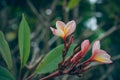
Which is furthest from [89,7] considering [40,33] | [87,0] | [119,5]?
[40,33]

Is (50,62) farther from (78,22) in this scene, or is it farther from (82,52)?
(78,22)

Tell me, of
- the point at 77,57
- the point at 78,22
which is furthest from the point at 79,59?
the point at 78,22

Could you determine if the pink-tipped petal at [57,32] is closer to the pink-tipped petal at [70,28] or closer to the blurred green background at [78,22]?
the pink-tipped petal at [70,28]

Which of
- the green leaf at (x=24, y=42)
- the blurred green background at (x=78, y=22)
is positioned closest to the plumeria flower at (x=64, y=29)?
the green leaf at (x=24, y=42)

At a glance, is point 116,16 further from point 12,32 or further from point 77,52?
point 77,52

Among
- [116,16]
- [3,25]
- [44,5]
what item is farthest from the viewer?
[116,16]

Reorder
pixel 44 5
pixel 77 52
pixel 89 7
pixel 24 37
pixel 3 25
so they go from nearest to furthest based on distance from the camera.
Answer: pixel 77 52 < pixel 24 37 < pixel 3 25 < pixel 44 5 < pixel 89 7

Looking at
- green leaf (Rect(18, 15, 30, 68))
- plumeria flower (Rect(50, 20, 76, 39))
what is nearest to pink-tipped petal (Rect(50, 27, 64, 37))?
plumeria flower (Rect(50, 20, 76, 39))
